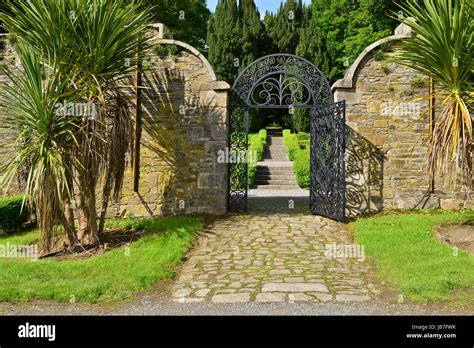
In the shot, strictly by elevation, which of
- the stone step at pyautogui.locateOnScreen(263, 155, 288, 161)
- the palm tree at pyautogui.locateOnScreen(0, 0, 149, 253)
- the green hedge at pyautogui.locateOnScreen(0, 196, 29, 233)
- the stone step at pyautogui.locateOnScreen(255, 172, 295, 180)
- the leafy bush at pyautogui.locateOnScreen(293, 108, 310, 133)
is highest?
the leafy bush at pyautogui.locateOnScreen(293, 108, 310, 133)

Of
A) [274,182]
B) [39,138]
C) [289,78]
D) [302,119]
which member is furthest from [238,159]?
[302,119]

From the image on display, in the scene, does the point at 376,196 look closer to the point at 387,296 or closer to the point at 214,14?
the point at 387,296

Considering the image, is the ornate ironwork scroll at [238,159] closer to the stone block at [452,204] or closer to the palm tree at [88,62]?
the palm tree at [88,62]

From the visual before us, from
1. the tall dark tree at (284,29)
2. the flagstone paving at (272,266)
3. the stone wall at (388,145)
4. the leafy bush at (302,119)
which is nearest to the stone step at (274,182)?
the stone wall at (388,145)

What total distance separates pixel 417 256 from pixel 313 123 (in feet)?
13.9

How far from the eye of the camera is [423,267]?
5246 mm

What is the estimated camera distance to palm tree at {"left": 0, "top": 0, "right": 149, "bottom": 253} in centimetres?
602

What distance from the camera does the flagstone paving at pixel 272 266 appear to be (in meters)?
4.61

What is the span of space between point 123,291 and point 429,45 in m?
5.88

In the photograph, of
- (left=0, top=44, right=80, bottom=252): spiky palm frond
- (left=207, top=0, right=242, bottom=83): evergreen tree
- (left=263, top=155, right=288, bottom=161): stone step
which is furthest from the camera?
(left=207, top=0, right=242, bottom=83): evergreen tree

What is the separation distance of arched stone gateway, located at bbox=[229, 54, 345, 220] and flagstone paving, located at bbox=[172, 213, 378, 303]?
0.72 metres

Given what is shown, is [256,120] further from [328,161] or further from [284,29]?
[328,161]


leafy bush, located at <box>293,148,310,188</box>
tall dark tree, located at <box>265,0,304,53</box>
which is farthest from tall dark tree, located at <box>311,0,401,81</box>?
leafy bush, located at <box>293,148,310,188</box>

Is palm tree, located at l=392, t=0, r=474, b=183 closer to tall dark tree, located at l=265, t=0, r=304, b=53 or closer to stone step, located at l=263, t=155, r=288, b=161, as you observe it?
stone step, located at l=263, t=155, r=288, b=161
